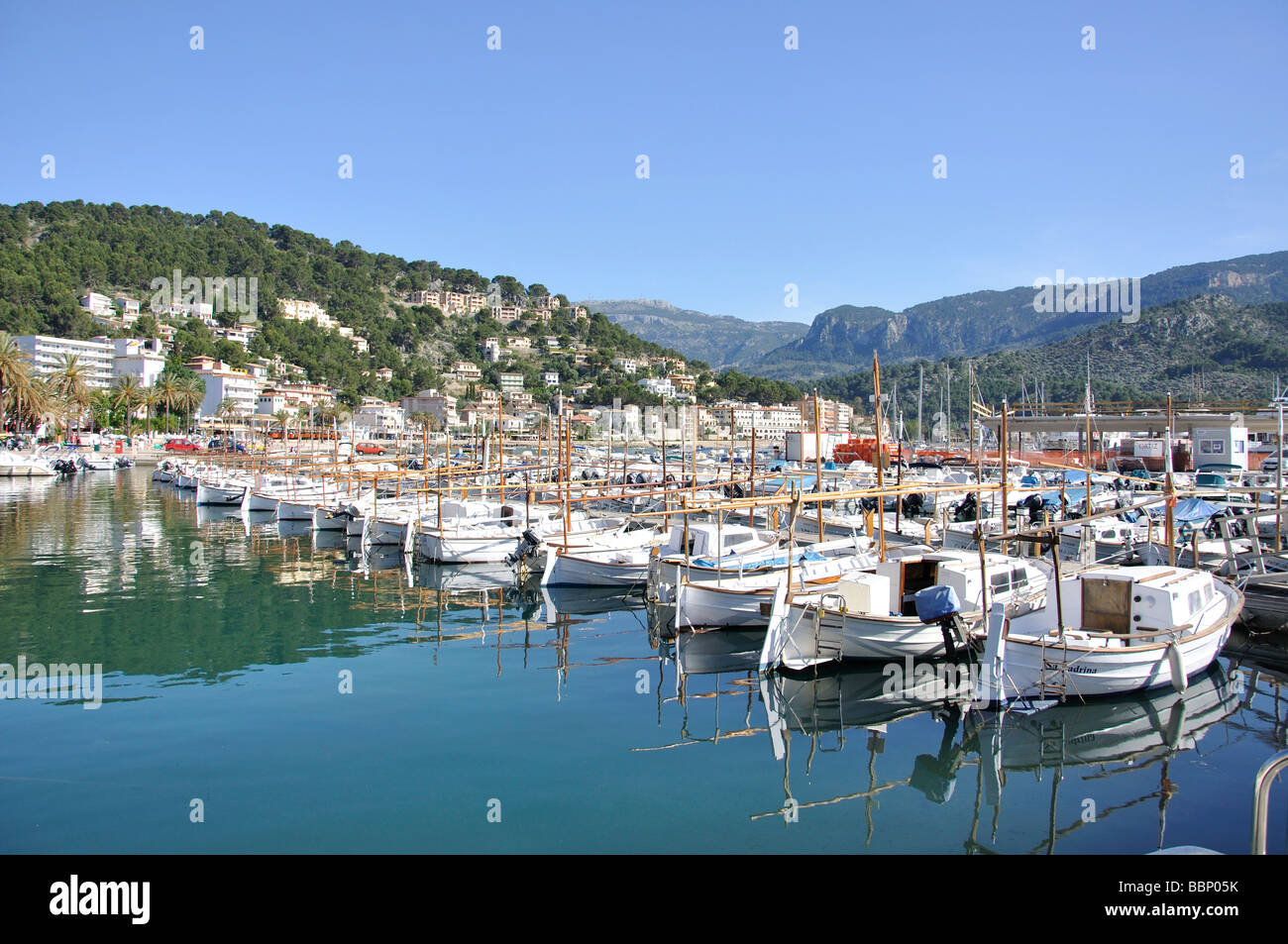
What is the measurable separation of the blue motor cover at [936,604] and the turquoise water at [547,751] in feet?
5.76

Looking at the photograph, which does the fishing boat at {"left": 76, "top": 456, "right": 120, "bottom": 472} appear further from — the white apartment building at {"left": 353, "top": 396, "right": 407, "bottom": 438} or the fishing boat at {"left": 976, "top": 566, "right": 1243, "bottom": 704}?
the fishing boat at {"left": 976, "top": 566, "right": 1243, "bottom": 704}

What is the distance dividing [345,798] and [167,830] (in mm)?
2084

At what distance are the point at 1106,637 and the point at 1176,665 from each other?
4.24ft

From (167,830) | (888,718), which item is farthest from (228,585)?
(888,718)

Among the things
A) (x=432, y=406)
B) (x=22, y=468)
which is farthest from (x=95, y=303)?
(x=22, y=468)

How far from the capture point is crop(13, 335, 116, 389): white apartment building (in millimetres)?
129250

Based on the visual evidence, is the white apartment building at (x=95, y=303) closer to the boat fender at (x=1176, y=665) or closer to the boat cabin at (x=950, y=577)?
the boat cabin at (x=950, y=577)

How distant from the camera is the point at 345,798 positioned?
443 inches

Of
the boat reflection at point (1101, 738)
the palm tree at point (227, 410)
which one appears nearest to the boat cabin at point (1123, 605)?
the boat reflection at point (1101, 738)

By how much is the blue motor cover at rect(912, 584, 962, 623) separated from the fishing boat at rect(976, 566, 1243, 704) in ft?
2.35

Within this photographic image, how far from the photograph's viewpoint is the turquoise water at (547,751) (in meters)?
10.5

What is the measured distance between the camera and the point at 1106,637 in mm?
15102
